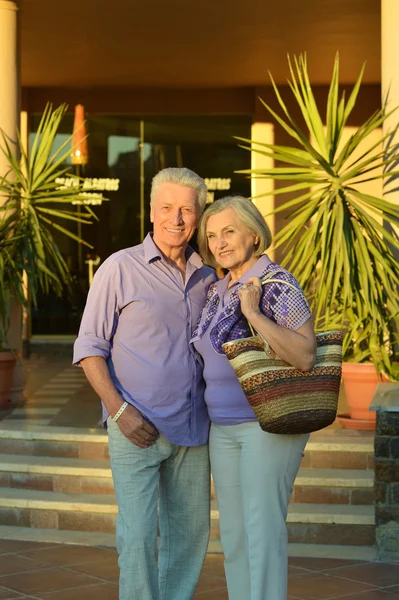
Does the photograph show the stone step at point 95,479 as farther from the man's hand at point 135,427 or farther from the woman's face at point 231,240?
the woman's face at point 231,240

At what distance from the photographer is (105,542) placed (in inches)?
231

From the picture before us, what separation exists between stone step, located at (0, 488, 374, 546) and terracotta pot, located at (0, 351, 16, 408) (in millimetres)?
1802

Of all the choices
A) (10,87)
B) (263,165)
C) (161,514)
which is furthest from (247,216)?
(263,165)

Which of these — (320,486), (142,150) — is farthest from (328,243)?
(142,150)

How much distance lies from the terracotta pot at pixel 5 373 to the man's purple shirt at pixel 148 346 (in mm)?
4672

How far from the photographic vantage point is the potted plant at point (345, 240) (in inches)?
275

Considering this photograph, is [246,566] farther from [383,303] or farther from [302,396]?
[383,303]

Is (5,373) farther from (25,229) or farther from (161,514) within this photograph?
(161,514)

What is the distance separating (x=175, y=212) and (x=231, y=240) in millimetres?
272

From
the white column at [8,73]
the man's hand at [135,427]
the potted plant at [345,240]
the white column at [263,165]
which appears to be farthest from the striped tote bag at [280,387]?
the white column at [263,165]

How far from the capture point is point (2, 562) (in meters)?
5.48

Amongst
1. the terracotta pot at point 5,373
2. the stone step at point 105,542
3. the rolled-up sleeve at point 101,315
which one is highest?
the rolled-up sleeve at point 101,315

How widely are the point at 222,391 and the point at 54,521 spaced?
9.67 feet

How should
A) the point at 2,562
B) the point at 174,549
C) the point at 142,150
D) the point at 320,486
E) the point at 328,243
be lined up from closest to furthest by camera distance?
the point at 174,549 → the point at 2,562 → the point at 320,486 → the point at 328,243 → the point at 142,150
